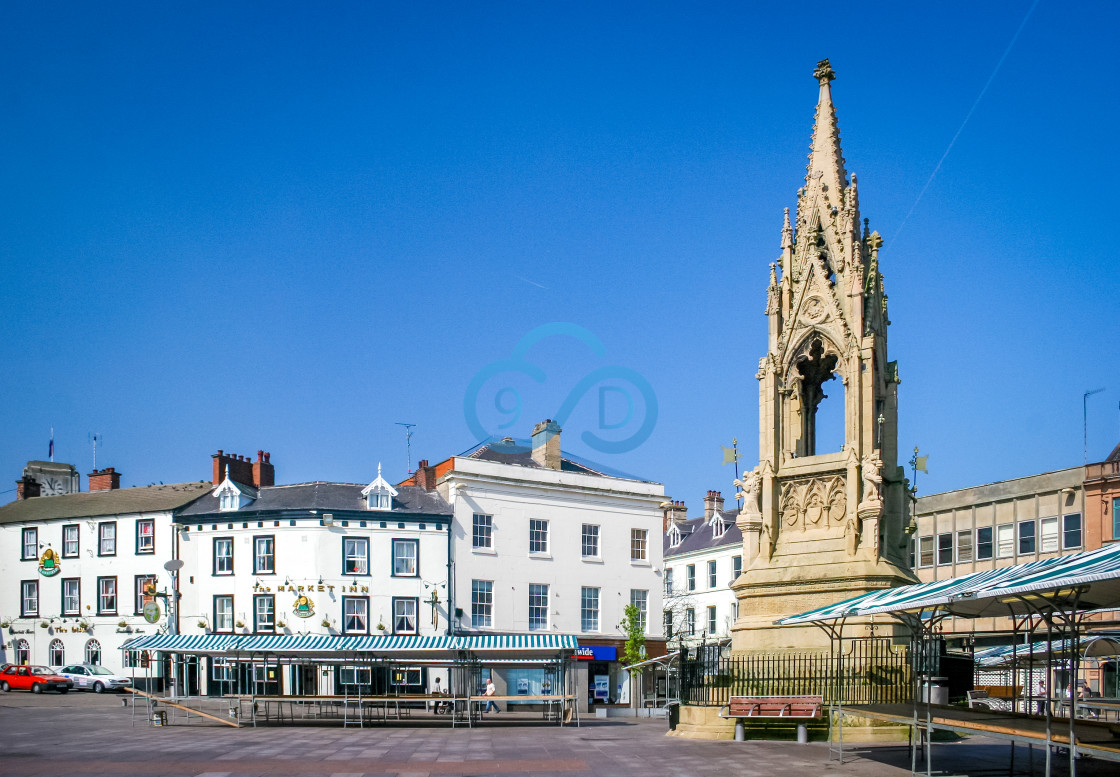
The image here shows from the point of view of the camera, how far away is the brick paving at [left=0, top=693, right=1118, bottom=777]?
17031mm

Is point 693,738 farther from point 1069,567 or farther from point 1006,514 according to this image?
point 1006,514

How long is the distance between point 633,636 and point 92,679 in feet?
77.1

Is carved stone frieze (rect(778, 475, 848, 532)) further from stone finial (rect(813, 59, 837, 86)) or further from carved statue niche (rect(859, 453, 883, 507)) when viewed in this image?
stone finial (rect(813, 59, 837, 86))

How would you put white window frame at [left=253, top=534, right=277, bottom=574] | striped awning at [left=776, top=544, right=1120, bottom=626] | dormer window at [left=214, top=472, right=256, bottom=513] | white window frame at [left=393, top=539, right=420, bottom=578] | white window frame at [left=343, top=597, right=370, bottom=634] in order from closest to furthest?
1. striped awning at [left=776, top=544, right=1120, bottom=626]
2. white window frame at [left=343, top=597, right=370, bottom=634]
3. white window frame at [left=253, top=534, right=277, bottom=574]
4. white window frame at [left=393, top=539, right=420, bottom=578]
5. dormer window at [left=214, top=472, right=256, bottom=513]

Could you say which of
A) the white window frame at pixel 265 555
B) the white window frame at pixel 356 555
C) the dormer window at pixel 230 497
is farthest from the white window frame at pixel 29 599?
the white window frame at pixel 356 555

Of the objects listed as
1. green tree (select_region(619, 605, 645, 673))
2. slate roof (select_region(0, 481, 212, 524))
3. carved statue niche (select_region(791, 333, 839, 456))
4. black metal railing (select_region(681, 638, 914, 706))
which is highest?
carved statue niche (select_region(791, 333, 839, 456))

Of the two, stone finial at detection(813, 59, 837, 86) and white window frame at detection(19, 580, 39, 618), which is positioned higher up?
stone finial at detection(813, 59, 837, 86)

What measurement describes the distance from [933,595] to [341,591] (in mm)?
37573

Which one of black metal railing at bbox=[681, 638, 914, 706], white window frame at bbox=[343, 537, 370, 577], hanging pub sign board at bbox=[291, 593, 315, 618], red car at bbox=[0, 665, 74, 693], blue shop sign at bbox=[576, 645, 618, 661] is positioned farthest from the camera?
blue shop sign at bbox=[576, 645, 618, 661]

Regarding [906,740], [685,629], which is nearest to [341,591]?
[685,629]

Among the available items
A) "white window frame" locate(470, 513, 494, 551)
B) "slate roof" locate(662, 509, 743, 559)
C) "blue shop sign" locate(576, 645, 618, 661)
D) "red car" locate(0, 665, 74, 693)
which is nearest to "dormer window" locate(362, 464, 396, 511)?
"white window frame" locate(470, 513, 494, 551)

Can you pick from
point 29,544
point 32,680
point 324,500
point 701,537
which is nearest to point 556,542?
point 324,500

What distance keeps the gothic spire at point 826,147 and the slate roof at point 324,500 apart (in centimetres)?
3011

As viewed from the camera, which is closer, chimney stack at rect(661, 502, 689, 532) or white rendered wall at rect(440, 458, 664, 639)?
white rendered wall at rect(440, 458, 664, 639)
